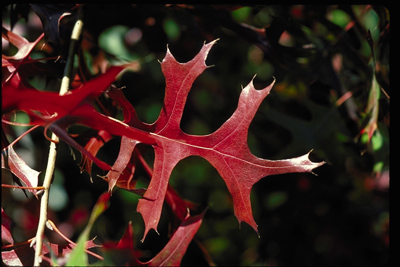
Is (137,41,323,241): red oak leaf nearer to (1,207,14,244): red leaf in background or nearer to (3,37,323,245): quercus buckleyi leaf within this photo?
(3,37,323,245): quercus buckleyi leaf

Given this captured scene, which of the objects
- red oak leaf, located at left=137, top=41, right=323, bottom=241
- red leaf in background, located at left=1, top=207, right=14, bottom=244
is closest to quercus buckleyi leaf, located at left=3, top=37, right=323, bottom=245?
red oak leaf, located at left=137, top=41, right=323, bottom=241

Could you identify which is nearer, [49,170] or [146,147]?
[49,170]

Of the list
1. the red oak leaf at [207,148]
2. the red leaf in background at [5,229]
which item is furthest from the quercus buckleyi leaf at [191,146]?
the red leaf in background at [5,229]

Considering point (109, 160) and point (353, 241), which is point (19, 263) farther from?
point (353, 241)

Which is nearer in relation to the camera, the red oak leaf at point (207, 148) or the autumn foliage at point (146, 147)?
the autumn foliage at point (146, 147)

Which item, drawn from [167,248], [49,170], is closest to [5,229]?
[49,170]

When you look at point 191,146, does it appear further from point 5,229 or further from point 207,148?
point 5,229

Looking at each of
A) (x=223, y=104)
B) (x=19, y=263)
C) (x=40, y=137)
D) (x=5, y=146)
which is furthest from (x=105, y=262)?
(x=223, y=104)

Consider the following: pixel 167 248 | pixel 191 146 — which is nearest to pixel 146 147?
pixel 191 146

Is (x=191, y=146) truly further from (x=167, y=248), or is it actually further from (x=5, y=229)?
(x=5, y=229)

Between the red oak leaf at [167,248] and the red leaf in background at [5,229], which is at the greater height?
the red oak leaf at [167,248]

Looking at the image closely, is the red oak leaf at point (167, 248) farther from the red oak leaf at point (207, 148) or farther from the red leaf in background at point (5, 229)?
the red leaf in background at point (5, 229)
